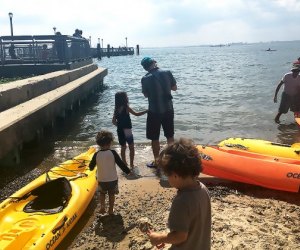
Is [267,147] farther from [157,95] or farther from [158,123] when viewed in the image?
[157,95]

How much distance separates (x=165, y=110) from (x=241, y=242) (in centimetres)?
346

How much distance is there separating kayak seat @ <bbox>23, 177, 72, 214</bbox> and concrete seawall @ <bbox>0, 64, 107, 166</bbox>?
2810 millimetres

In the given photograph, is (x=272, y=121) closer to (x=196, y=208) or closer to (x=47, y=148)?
(x=47, y=148)

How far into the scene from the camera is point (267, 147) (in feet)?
25.8

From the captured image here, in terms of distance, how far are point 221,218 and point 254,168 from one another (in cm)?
202

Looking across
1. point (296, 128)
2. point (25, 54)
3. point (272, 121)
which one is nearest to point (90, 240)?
point (296, 128)

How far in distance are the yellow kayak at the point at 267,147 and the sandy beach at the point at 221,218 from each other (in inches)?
51.3

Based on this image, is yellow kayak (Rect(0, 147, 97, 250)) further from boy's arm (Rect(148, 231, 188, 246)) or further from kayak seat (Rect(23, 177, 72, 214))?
boy's arm (Rect(148, 231, 188, 246))

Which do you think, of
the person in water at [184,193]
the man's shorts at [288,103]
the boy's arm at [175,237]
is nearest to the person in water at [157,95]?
the person in water at [184,193]

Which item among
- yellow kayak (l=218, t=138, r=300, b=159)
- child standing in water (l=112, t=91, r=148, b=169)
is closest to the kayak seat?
child standing in water (l=112, t=91, r=148, b=169)

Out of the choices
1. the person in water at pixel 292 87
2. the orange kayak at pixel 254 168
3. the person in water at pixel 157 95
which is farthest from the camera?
the person in water at pixel 292 87

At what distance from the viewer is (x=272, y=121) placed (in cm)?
1468

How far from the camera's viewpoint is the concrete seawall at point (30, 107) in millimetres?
8719

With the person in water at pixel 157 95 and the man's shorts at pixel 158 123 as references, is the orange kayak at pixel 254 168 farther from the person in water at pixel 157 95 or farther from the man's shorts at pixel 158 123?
the person in water at pixel 157 95
